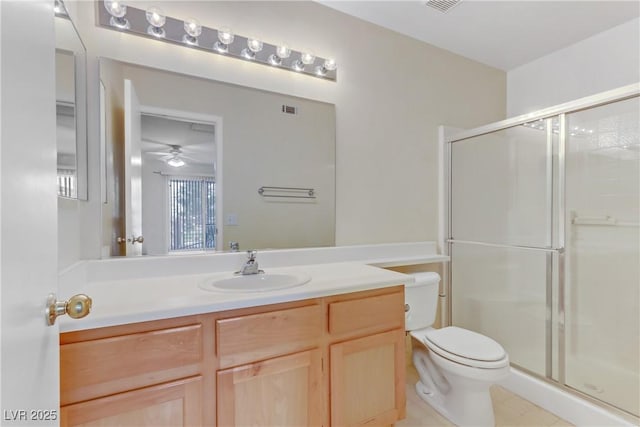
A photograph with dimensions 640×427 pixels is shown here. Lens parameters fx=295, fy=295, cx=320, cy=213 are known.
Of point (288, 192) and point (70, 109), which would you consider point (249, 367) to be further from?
point (70, 109)

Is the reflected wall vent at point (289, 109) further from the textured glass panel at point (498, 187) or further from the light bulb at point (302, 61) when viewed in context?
the textured glass panel at point (498, 187)

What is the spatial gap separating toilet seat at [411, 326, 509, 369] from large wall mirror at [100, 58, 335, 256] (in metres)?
0.81

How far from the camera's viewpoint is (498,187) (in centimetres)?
233

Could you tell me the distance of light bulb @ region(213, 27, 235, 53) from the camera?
Result: 1542 mm

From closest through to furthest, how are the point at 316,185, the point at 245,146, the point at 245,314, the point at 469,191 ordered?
the point at 245,314 < the point at 245,146 < the point at 316,185 < the point at 469,191

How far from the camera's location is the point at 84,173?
1252 mm

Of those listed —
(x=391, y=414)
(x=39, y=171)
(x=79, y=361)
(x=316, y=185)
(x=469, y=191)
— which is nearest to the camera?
(x=39, y=171)

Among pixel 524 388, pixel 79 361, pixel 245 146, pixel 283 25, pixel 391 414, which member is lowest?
pixel 524 388

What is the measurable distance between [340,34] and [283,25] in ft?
1.30

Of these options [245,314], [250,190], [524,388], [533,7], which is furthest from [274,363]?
[533,7]

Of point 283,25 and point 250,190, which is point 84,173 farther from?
point 283,25

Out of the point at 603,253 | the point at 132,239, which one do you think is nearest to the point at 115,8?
the point at 132,239

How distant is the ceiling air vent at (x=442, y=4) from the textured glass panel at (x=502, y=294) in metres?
1.63

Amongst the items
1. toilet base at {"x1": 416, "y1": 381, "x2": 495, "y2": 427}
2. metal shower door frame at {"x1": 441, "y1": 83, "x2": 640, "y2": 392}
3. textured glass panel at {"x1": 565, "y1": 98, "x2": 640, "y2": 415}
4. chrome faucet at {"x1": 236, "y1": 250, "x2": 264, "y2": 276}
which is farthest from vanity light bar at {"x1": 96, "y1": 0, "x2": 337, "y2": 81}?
toilet base at {"x1": 416, "y1": 381, "x2": 495, "y2": 427}
